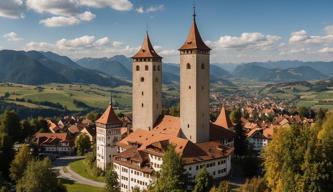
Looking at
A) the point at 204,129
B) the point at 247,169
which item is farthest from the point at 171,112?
the point at 247,169

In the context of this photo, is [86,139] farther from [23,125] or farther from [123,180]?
[123,180]

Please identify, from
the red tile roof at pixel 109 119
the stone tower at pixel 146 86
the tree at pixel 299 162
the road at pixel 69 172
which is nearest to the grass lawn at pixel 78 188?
the road at pixel 69 172

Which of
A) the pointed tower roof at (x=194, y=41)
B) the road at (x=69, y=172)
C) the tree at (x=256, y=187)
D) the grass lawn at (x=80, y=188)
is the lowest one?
the road at (x=69, y=172)

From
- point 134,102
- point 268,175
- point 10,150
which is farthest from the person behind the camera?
point 134,102

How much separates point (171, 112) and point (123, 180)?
51.5 meters

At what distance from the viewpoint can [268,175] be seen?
52625 mm

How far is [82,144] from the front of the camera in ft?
338

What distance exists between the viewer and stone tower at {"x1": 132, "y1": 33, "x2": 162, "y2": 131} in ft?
265

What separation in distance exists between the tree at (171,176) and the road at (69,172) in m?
21.6

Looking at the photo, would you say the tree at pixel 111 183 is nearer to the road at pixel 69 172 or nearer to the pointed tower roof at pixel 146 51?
the road at pixel 69 172

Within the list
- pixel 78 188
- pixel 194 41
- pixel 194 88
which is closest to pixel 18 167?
pixel 78 188

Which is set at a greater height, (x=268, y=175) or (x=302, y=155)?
(x=302, y=155)

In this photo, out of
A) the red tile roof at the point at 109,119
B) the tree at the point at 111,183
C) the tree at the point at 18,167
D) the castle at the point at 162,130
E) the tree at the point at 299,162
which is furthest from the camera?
the red tile roof at the point at 109,119

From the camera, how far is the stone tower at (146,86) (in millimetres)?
80875
